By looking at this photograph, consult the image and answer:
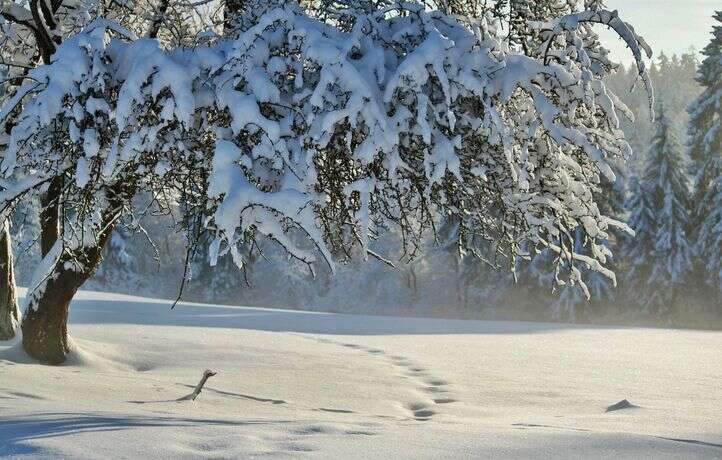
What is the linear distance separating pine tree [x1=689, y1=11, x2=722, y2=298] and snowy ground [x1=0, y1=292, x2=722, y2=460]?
17586 mm

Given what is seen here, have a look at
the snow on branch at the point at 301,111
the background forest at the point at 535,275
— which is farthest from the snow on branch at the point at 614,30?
the background forest at the point at 535,275

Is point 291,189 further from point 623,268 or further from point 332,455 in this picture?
point 623,268

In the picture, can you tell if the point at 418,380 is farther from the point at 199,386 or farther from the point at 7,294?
the point at 7,294

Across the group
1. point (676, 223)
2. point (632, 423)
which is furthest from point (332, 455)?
point (676, 223)

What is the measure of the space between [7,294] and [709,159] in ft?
99.0

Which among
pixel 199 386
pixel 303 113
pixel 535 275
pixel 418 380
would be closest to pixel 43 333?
pixel 199 386

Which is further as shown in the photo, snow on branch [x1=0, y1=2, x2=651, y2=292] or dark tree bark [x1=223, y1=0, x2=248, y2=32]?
dark tree bark [x1=223, y1=0, x2=248, y2=32]

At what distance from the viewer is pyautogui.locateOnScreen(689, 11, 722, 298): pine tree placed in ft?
111

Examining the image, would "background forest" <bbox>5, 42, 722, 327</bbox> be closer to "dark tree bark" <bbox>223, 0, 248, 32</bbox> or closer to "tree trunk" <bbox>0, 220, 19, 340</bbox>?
"tree trunk" <bbox>0, 220, 19, 340</bbox>

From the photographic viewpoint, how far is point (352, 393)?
8945 millimetres

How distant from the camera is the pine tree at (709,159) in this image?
33.9 m

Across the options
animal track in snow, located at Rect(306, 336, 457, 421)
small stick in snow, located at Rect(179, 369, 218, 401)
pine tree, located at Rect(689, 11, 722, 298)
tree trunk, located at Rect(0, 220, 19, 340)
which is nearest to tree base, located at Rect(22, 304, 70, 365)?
tree trunk, located at Rect(0, 220, 19, 340)

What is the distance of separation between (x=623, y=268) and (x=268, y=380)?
32926mm

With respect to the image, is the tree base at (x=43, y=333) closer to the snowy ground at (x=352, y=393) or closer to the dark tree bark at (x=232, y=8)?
the snowy ground at (x=352, y=393)
